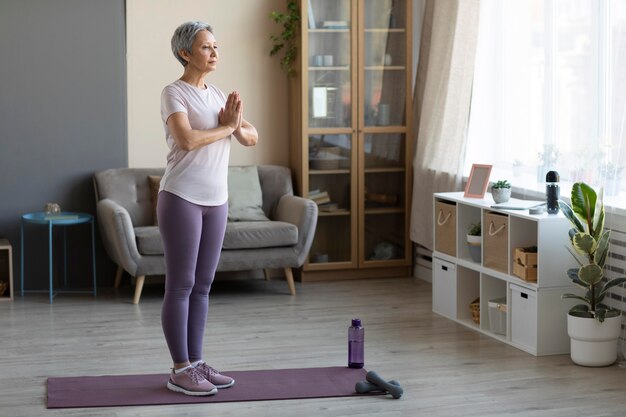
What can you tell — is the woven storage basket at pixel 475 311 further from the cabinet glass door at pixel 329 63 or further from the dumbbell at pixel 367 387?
the cabinet glass door at pixel 329 63

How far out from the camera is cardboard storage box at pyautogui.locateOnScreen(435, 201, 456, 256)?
5.44 metres

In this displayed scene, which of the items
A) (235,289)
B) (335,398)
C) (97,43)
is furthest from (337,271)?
(335,398)

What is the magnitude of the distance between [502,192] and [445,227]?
0.55m

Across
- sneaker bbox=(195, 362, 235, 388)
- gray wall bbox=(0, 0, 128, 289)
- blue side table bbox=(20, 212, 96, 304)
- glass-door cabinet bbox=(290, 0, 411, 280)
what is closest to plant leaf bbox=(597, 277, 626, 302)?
sneaker bbox=(195, 362, 235, 388)

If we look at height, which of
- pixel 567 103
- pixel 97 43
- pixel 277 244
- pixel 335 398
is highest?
pixel 97 43

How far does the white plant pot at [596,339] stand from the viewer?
4.41 m

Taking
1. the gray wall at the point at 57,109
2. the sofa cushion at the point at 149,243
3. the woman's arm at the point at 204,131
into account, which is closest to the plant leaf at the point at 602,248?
the woman's arm at the point at 204,131

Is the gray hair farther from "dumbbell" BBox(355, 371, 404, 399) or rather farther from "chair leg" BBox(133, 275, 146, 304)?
"chair leg" BBox(133, 275, 146, 304)

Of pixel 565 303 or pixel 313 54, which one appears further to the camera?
pixel 313 54

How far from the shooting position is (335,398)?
3959 millimetres

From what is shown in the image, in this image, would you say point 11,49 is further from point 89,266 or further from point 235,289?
point 235,289

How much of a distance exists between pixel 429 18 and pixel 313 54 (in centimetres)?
79

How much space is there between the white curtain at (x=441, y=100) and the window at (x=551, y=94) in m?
0.07

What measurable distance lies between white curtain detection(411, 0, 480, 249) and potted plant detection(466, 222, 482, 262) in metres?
0.81
